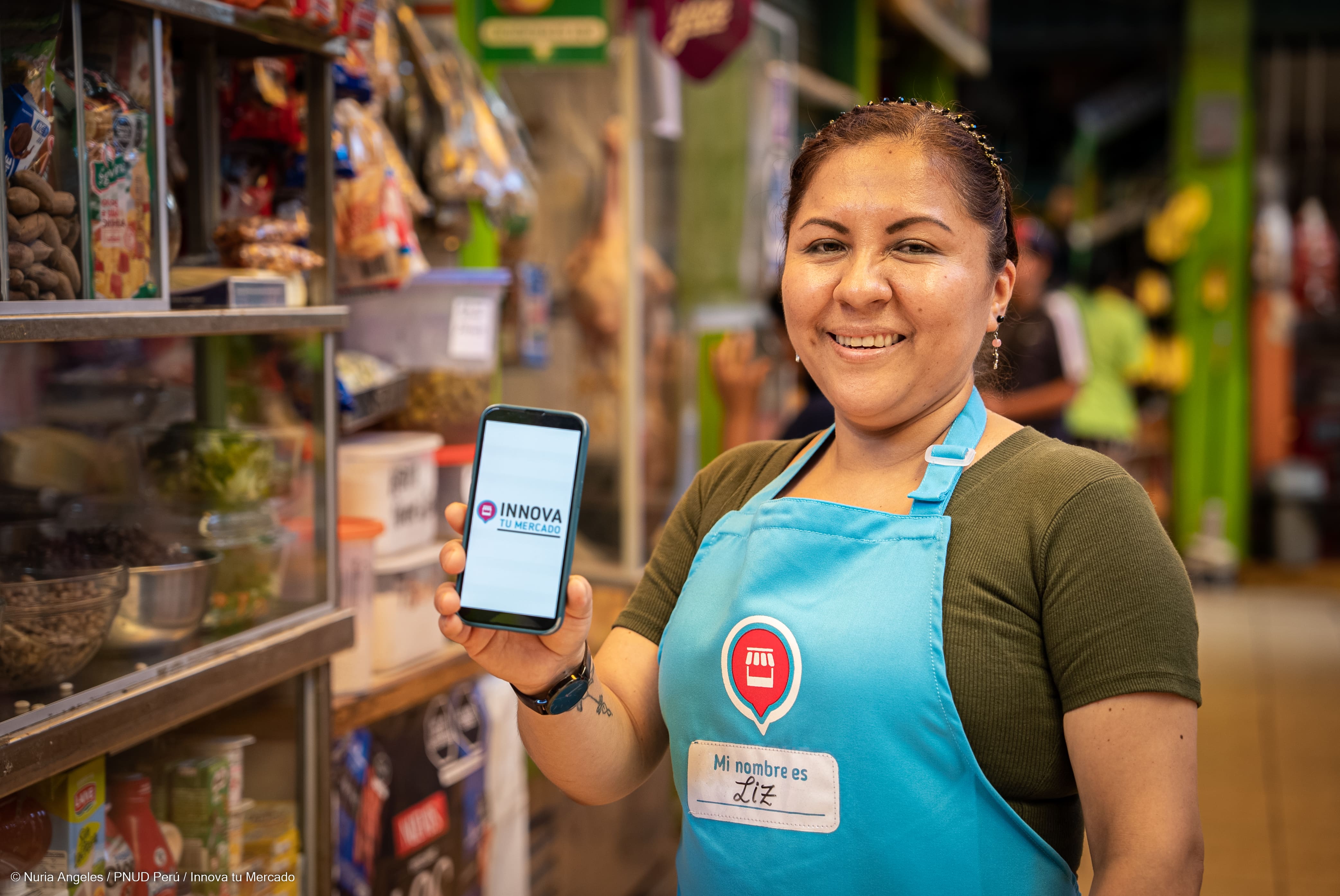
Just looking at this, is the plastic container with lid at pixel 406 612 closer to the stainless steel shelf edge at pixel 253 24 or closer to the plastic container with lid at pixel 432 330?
the plastic container with lid at pixel 432 330

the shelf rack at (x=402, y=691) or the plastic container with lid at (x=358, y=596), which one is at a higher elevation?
the plastic container with lid at (x=358, y=596)

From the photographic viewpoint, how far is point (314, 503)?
2.17 m

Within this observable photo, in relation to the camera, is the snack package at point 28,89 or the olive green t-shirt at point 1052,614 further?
the snack package at point 28,89

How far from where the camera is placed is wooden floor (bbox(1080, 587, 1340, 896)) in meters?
3.84

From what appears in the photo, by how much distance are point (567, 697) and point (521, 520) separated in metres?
0.21

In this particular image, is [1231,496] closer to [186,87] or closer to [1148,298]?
[1148,298]

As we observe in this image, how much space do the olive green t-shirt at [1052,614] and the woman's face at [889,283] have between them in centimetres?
14

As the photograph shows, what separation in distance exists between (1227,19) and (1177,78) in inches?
17.9

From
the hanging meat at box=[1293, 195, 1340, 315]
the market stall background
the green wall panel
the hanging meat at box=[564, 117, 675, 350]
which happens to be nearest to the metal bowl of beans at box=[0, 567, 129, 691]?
the market stall background

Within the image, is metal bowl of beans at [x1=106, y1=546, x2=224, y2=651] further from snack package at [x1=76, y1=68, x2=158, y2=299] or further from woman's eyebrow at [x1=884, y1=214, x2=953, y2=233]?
woman's eyebrow at [x1=884, y1=214, x2=953, y2=233]

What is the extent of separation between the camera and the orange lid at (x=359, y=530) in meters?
2.45

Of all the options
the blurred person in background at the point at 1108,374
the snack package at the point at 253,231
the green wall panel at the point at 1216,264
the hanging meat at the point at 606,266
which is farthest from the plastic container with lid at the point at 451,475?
the green wall panel at the point at 1216,264

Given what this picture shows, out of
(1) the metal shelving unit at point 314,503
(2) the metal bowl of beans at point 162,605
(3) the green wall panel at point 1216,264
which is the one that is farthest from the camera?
(3) the green wall panel at point 1216,264

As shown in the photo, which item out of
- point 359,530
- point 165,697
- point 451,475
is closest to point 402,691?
point 359,530
